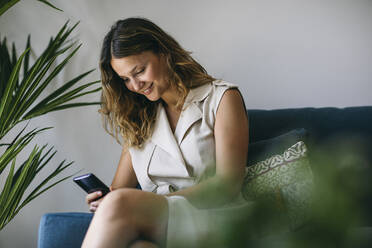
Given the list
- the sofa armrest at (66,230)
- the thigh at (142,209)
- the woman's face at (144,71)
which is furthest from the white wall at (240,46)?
the thigh at (142,209)

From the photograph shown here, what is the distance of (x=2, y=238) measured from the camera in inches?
82.9

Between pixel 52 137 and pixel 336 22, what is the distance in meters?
1.58

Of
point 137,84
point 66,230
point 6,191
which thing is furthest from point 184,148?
point 6,191

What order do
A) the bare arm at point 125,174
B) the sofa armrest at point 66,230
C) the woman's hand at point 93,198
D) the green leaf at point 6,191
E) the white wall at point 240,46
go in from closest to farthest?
the sofa armrest at point 66,230 → the woman's hand at point 93,198 → the green leaf at point 6,191 → the bare arm at point 125,174 → the white wall at point 240,46

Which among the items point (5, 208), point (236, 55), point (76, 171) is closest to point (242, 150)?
point (236, 55)

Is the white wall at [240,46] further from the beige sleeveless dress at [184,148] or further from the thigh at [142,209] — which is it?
the thigh at [142,209]

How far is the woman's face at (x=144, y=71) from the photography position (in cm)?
142

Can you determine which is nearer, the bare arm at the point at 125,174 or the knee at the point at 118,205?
the knee at the point at 118,205

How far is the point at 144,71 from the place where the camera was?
1438 mm

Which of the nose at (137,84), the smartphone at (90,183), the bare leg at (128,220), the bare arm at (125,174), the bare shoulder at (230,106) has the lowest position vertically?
the bare arm at (125,174)

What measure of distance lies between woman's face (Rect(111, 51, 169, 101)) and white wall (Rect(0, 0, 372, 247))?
1.97 ft

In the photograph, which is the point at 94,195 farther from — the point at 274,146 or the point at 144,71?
the point at 274,146

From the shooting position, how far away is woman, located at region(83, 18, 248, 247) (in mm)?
1370

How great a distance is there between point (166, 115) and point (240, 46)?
67 cm
